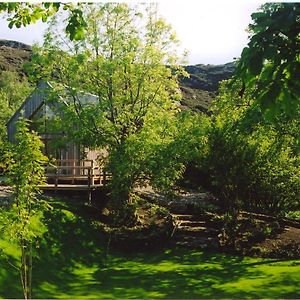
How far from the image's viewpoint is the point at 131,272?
17062mm

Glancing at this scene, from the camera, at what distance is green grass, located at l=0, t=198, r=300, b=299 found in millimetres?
14055

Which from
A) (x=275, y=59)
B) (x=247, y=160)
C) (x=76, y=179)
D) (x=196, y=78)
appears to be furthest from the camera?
(x=196, y=78)

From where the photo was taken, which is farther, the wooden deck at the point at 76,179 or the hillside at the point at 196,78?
the hillside at the point at 196,78

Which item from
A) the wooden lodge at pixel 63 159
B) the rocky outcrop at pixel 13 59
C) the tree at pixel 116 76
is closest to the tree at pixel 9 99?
the wooden lodge at pixel 63 159

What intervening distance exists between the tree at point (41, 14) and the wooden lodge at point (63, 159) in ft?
44.6

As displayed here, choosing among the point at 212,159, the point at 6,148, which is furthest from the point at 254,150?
the point at 6,148

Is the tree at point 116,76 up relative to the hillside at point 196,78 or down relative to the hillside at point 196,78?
down

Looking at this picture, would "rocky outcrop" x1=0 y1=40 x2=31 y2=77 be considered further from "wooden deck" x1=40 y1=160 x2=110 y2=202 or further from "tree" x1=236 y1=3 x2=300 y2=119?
"tree" x1=236 y1=3 x2=300 y2=119

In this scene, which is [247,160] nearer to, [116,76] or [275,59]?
[116,76]

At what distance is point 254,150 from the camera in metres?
20.7

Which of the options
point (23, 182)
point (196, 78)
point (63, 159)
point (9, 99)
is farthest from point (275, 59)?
point (196, 78)

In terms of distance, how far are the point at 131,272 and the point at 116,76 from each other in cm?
982

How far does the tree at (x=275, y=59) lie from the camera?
11.0 ft

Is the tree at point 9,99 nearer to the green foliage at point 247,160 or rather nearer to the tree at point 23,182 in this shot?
the green foliage at point 247,160
